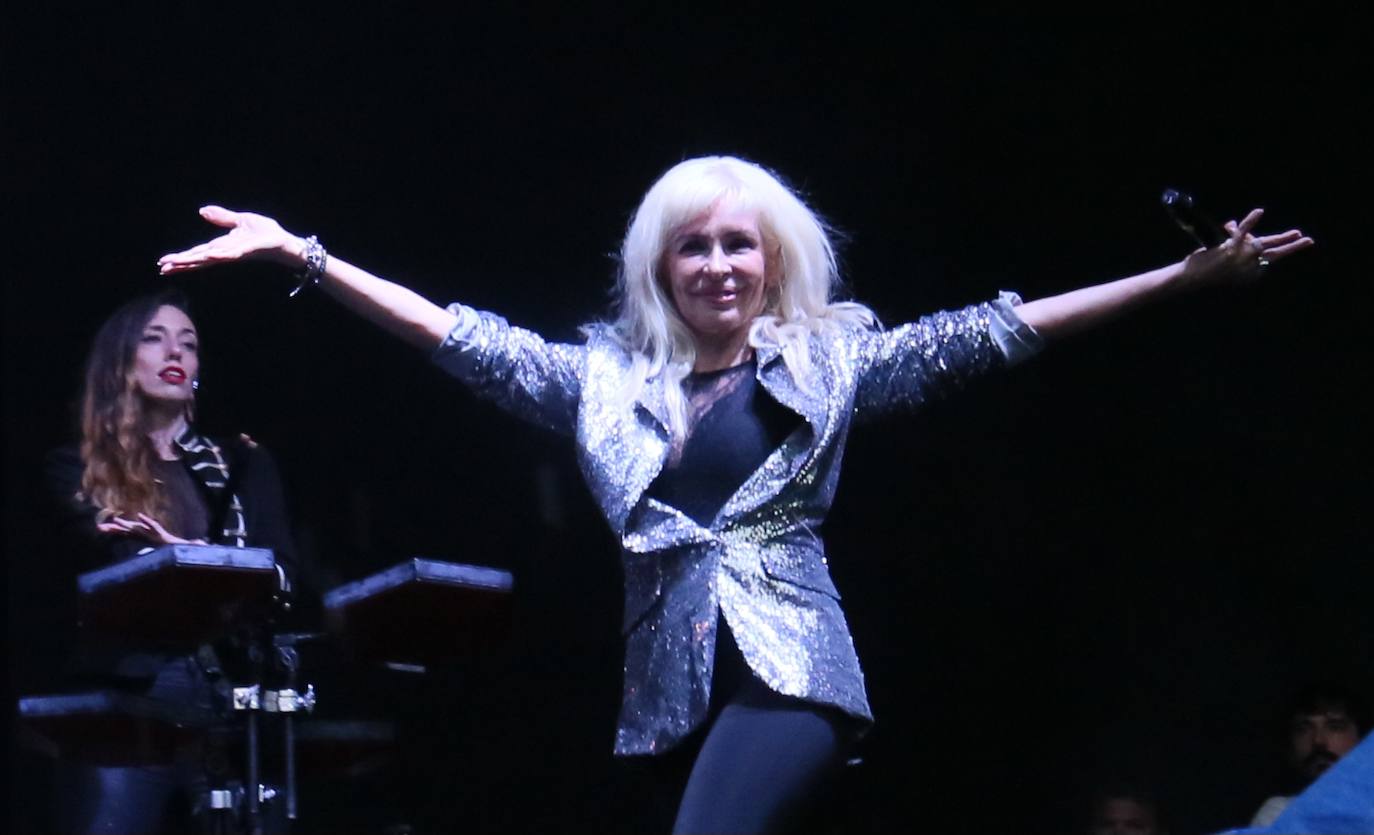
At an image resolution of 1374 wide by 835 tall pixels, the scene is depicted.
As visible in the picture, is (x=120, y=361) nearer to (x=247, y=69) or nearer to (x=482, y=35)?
(x=247, y=69)

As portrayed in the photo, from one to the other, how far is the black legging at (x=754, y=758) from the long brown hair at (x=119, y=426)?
1.11m

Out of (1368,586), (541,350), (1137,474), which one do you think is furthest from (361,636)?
(1368,586)

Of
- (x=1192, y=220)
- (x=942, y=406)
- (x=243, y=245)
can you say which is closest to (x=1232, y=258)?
(x=1192, y=220)

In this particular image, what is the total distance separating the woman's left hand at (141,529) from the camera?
2.86m

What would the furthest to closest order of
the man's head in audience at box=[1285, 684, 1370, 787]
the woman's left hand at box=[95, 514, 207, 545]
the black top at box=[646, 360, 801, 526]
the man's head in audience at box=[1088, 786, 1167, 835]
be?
the man's head in audience at box=[1088, 786, 1167, 835], the man's head in audience at box=[1285, 684, 1370, 787], the woman's left hand at box=[95, 514, 207, 545], the black top at box=[646, 360, 801, 526]

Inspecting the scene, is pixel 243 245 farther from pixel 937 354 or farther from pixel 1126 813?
pixel 1126 813

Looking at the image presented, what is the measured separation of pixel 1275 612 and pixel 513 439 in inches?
64.7

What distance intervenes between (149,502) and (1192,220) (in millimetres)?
1712

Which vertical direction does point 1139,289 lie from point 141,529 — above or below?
above

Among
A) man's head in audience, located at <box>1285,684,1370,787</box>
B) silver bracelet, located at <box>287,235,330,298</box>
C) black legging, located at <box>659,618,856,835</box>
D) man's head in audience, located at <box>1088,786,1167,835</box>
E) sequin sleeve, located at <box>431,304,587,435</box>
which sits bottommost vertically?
man's head in audience, located at <box>1088,786,1167,835</box>

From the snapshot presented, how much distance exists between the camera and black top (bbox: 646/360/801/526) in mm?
2467

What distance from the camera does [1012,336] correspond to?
8.45ft

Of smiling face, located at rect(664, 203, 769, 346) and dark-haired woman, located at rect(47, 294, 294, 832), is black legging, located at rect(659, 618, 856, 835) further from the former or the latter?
dark-haired woman, located at rect(47, 294, 294, 832)

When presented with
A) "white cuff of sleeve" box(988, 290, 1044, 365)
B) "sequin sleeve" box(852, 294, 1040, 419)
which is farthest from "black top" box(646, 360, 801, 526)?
"white cuff of sleeve" box(988, 290, 1044, 365)
